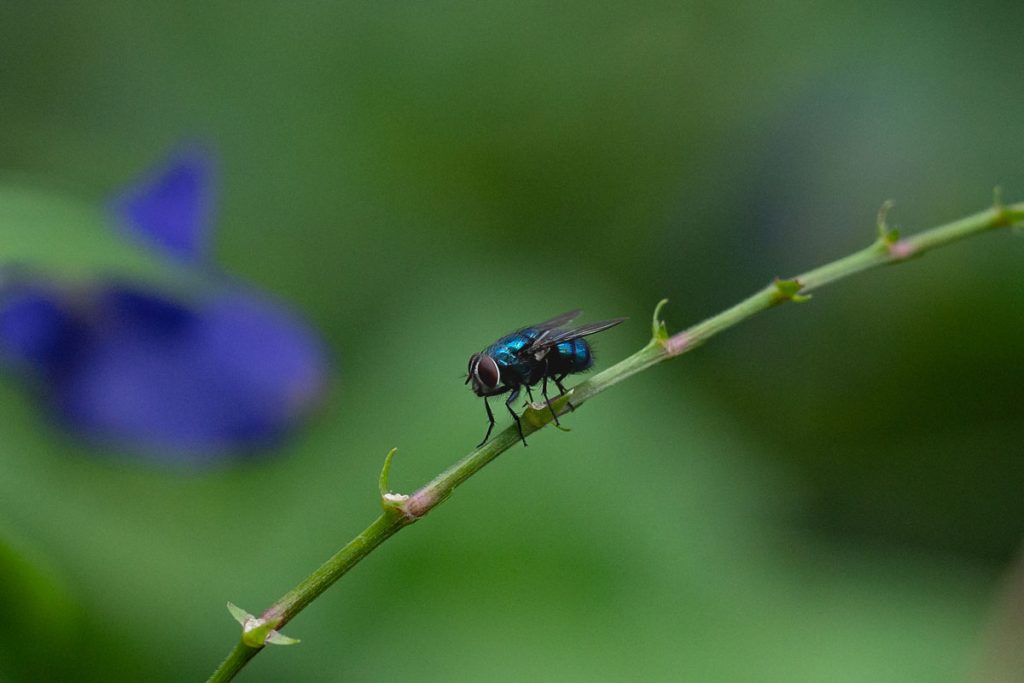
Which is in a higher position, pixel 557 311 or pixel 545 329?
pixel 545 329

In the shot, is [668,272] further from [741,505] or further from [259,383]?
[259,383]

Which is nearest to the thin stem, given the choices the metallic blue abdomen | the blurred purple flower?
the metallic blue abdomen

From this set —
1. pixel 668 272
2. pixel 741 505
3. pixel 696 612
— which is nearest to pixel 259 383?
pixel 696 612

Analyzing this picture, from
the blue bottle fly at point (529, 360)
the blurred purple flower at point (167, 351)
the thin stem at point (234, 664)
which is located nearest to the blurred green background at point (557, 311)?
the blurred purple flower at point (167, 351)

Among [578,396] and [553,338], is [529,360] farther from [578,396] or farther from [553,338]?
[578,396]

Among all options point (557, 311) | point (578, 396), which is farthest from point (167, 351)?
point (578, 396)

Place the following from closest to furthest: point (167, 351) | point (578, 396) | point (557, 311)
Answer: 1. point (578, 396)
2. point (167, 351)
3. point (557, 311)

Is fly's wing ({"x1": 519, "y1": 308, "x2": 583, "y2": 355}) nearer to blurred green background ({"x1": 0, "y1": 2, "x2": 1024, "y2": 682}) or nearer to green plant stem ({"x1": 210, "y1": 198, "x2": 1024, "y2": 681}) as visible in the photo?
green plant stem ({"x1": 210, "y1": 198, "x2": 1024, "y2": 681})
